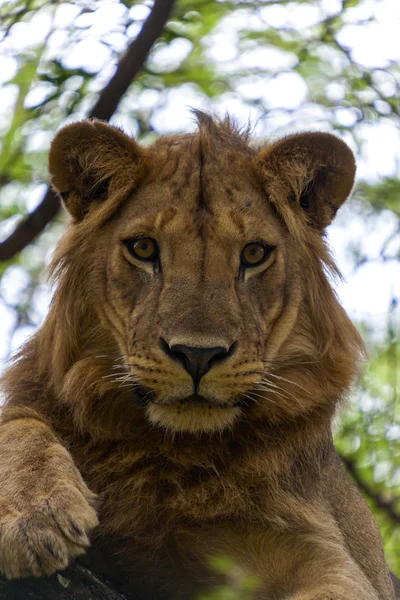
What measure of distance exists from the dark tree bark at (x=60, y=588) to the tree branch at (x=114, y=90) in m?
3.45

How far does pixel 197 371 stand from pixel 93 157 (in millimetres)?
1499

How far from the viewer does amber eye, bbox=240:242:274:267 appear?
5074 millimetres

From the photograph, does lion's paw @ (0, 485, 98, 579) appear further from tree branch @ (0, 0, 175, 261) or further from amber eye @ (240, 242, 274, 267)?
tree branch @ (0, 0, 175, 261)

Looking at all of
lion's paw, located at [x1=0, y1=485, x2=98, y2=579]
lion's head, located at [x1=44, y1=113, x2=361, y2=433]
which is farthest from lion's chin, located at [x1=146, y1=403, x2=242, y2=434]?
lion's paw, located at [x1=0, y1=485, x2=98, y2=579]

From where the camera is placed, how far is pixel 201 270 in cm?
483

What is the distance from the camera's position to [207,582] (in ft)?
15.6

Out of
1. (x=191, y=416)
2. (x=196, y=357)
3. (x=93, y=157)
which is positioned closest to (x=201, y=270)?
(x=196, y=357)

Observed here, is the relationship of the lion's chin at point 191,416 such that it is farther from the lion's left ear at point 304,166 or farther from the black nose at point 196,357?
the lion's left ear at point 304,166

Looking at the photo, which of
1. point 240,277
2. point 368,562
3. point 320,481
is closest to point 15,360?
point 240,277

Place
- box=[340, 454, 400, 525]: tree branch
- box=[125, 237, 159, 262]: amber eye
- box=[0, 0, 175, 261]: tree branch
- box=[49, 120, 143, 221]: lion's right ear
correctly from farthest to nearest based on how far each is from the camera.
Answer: box=[340, 454, 400, 525]: tree branch < box=[0, 0, 175, 261]: tree branch < box=[49, 120, 143, 221]: lion's right ear < box=[125, 237, 159, 262]: amber eye

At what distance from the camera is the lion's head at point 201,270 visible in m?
4.74

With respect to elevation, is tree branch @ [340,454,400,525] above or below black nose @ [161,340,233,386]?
below

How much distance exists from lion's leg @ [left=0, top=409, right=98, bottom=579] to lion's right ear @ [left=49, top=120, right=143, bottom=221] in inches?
55.3

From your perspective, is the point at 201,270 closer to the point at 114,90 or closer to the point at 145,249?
the point at 145,249
